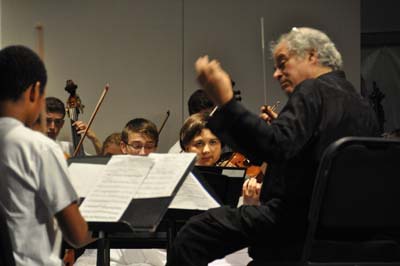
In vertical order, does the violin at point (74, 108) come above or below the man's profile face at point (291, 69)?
below

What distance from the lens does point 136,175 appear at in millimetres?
2480

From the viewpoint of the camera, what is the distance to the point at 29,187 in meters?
2.06

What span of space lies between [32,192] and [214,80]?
0.64 m

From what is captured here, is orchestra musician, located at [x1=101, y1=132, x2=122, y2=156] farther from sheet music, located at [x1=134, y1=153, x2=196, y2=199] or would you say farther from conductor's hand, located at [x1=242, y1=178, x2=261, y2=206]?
sheet music, located at [x1=134, y1=153, x2=196, y2=199]

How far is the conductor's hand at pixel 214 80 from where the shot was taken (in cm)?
235

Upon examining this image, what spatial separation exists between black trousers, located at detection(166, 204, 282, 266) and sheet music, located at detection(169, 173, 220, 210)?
21 cm

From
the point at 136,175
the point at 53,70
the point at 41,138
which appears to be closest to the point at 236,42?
the point at 53,70

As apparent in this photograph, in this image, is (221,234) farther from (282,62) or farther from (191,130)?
(191,130)

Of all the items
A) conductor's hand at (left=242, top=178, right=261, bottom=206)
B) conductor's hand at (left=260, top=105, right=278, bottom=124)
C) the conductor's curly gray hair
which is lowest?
conductor's hand at (left=242, top=178, right=261, bottom=206)

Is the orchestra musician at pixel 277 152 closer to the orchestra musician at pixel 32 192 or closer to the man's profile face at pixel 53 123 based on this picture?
the orchestra musician at pixel 32 192

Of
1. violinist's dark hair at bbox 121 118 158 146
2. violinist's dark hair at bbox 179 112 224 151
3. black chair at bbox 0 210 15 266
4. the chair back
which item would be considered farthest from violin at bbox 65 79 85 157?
black chair at bbox 0 210 15 266

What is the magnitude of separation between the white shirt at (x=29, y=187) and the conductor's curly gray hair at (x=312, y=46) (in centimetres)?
103

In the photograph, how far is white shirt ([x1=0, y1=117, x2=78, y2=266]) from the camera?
2.05 metres

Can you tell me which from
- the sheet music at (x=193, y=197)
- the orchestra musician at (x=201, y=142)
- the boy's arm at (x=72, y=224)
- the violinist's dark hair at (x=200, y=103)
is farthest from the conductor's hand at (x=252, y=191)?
the violinist's dark hair at (x=200, y=103)
